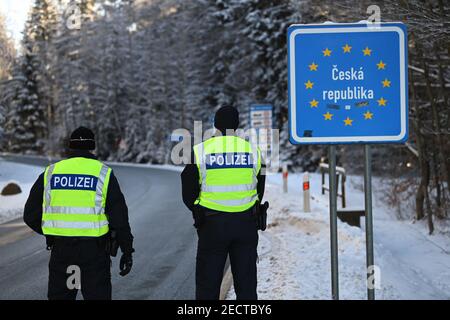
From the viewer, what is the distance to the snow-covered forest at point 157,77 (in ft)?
55.9

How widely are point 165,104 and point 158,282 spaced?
4230cm

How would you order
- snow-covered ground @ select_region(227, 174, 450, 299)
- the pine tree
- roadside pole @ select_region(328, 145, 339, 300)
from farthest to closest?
1. the pine tree
2. snow-covered ground @ select_region(227, 174, 450, 299)
3. roadside pole @ select_region(328, 145, 339, 300)

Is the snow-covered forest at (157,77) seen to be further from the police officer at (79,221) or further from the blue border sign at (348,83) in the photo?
the police officer at (79,221)

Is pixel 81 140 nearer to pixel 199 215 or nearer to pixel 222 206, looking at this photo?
pixel 199 215

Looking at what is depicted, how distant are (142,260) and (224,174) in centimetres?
513

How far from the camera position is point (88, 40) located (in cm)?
5612

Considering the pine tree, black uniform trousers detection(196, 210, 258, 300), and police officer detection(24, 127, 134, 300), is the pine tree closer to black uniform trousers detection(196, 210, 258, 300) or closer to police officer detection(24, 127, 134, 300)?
police officer detection(24, 127, 134, 300)

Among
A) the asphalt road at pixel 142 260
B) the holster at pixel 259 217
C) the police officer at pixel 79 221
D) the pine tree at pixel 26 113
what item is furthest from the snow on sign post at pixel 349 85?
the pine tree at pixel 26 113

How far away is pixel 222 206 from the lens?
13.6ft

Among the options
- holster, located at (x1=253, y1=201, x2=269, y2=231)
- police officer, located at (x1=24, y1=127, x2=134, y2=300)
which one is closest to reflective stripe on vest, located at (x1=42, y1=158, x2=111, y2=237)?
police officer, located at (x1=24, y1=127, x2=134, y2=300)

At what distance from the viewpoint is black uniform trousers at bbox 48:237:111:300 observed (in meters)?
→ 4.07

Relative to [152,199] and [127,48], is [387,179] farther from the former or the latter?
[127,48]

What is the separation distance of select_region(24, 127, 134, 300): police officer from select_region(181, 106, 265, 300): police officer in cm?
62

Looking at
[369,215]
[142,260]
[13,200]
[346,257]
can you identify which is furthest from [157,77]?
[369,215]
